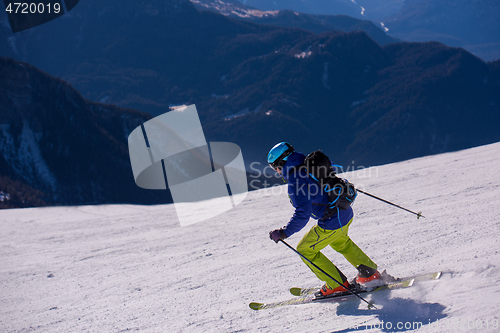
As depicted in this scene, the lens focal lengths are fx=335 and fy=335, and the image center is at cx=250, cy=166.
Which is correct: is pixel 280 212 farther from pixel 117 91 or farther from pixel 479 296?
pixel 117 91

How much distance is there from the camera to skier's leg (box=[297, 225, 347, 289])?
12.0 ft

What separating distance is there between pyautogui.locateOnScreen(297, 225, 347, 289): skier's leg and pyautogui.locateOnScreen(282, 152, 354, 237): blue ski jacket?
0.34 feet

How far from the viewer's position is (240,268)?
532 centimetres

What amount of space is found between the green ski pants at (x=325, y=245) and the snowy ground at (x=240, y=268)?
0.38 m

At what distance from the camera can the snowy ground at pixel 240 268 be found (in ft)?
11.7

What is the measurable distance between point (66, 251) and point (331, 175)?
6.18 meters

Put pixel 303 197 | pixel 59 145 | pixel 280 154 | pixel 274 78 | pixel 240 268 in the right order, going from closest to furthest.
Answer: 1. pixel 303 197
2. pixel 280 154
3. pixel 240 268
4. pixel 59 145
5. pixel 274 78

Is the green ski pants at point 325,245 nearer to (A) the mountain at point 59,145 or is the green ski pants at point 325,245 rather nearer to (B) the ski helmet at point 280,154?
(B) the ski helmet at point 280,154

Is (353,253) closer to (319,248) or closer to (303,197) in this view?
(319,248)

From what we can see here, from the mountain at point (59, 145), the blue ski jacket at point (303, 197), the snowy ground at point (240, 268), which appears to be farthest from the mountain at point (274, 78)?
the blue ski jacket at point (303, 197)

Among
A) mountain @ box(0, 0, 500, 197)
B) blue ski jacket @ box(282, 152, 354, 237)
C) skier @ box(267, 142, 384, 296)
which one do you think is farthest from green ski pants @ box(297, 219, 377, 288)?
mountain @ box(0, 0, 500, 197)

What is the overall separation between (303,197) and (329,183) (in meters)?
0.31

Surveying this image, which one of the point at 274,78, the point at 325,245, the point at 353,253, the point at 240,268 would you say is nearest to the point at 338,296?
the point at 353,253

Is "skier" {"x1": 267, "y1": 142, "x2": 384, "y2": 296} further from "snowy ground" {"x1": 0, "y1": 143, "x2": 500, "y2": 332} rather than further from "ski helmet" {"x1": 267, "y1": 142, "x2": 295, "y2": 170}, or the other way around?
"snowy ground" {"x1": 0, "y1": 143, "x2": 500, "y2": 332}
